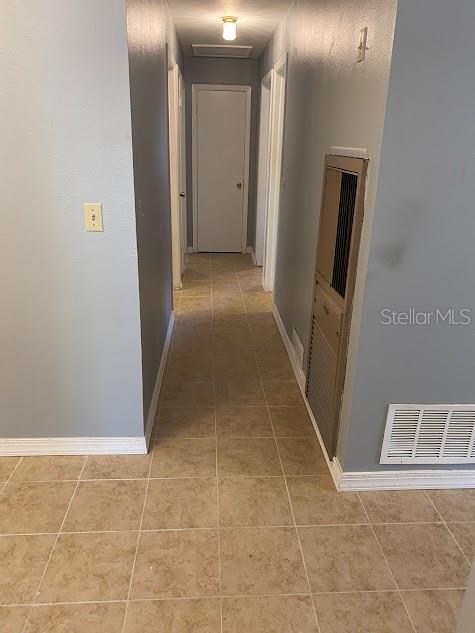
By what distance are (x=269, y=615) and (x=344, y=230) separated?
1501 mm

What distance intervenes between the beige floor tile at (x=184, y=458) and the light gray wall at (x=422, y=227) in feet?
2.13

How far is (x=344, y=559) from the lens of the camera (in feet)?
6.07

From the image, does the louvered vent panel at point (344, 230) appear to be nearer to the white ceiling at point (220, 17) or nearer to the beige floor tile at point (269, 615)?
the beige floor tile at point (269, 615)

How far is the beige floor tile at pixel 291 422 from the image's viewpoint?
8.64ft

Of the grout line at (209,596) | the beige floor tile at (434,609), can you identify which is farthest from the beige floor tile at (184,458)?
the beige floor tile at (434,609)

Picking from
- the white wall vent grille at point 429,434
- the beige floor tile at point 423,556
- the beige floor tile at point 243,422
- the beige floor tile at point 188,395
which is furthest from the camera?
the beige floor tile at point 188,395

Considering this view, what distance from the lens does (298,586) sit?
5.69ft

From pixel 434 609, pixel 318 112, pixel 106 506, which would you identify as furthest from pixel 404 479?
pixel 318 112

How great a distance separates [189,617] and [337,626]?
18.4 inches

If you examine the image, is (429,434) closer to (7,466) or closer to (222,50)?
(7,466)

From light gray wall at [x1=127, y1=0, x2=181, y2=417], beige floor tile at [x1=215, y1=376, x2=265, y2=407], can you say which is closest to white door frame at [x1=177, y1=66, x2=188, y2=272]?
light gray wall at [x1=127, y1=0, x2=181, y2=417]

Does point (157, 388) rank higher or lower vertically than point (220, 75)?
lower

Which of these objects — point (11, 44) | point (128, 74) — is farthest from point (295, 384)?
point (11, 44)

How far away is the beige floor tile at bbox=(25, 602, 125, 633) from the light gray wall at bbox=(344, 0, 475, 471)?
3.54 ft
